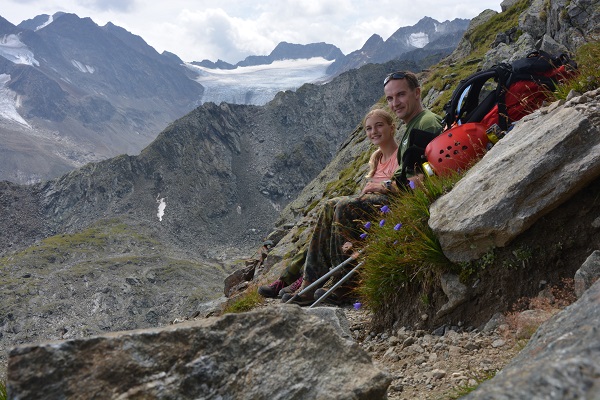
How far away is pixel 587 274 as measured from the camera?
13.1ft

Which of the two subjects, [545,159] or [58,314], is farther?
[58,314]

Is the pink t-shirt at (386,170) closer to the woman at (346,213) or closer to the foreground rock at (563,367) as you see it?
the woman at (346,213)

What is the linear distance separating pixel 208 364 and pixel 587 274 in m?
3.23

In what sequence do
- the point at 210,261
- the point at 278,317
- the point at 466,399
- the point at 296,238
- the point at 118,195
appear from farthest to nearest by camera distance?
the point at 118,195
the point at 210,261
the point at 296,238
the point at 278,317
the point at 466,399

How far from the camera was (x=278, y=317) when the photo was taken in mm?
3482

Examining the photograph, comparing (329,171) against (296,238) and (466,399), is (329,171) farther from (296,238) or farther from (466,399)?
(466,399)

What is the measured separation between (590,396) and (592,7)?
2205cm

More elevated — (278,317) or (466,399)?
(278,317)

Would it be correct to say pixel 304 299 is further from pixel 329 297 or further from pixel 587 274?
pixel 587 274

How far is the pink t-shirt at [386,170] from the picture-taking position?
8.65 meters

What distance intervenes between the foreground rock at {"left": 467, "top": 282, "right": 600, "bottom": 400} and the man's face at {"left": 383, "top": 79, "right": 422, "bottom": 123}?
6.09 meters

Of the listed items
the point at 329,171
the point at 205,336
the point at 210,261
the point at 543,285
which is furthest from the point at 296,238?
the point at 210,261

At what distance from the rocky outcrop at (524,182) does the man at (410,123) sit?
1781 millimetres

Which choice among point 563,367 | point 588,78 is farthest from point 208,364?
point 588,78
